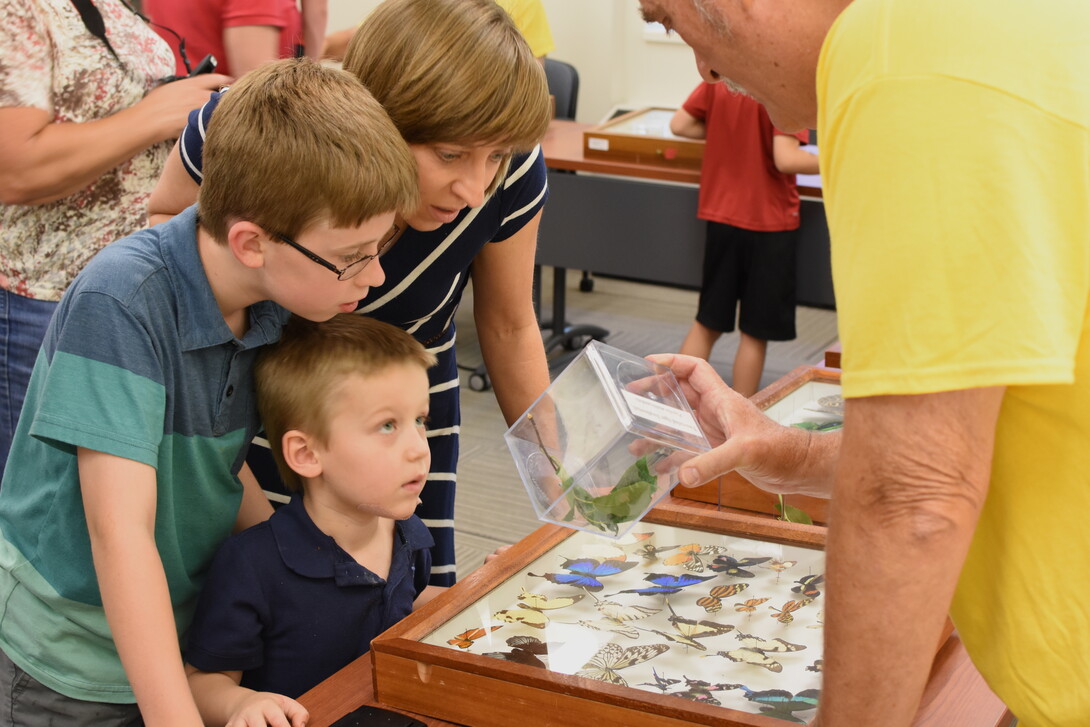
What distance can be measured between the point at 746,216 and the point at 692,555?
8.83 feet

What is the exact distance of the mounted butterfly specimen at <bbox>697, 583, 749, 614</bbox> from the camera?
4.29 ft

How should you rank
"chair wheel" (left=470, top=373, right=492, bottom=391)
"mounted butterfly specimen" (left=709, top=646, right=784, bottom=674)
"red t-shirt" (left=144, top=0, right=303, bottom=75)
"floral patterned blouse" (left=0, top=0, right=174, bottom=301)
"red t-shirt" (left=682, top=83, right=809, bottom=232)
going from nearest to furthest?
"mounted butterfly specimen" (left=709, top=646, right=784, bottom=674) → "floral patterned blouse" (left=0, top=0, right=174, bottom=301) → "red t-shirt" (left=144, top=0, right=303, bottom=75) → "red t-shirt" (left=682, top=83, right=809, bottom=232) → "chair wheel" (left=470, top=373, right=492, bottom=391)

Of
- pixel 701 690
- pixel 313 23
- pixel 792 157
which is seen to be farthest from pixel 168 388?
pixel 792 157

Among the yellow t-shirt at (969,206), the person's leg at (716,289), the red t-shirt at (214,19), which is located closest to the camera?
the yellow t-shirt at (969,206)

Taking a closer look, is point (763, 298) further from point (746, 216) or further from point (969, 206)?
point (969, 206)

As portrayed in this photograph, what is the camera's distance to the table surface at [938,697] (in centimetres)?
113

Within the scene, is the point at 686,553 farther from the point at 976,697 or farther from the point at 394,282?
the point at 394,282

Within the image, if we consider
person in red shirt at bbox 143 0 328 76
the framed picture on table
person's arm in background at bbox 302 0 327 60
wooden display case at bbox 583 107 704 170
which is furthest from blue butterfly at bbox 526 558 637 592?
wooden display case at bbox 583 107 704 170

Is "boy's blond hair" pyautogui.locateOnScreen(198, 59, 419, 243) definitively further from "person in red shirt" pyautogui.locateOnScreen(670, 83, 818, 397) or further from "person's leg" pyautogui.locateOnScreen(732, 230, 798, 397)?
"person's leg" pyautogui.locateOnScreen(732, 230, 798, 397)

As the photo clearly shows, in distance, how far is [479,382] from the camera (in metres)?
4.64

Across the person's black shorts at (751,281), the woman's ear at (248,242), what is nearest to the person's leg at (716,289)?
the person's black shorts at (751,281)

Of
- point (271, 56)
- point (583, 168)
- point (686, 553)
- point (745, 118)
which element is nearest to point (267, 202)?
point (686, 553)

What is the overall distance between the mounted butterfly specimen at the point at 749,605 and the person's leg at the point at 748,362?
287 cm

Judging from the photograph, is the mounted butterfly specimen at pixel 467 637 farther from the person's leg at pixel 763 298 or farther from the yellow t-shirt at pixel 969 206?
the person's leg at pixel 763 298
